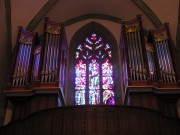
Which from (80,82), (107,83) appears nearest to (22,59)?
(80,82)

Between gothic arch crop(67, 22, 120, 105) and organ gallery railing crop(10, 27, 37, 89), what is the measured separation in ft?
6.90

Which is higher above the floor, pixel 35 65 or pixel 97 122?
pixel 35 65

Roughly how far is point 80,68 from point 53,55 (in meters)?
2.10


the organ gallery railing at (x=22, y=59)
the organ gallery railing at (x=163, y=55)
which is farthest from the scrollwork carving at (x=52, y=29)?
the organ gallery railing at (x=163, y=55)

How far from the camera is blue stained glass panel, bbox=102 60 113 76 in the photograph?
13650 millimetres

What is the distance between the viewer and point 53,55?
12.1m

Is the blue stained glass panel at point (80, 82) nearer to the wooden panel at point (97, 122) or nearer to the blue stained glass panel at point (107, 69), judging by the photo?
the blue stained glass panel at point (107, 69)

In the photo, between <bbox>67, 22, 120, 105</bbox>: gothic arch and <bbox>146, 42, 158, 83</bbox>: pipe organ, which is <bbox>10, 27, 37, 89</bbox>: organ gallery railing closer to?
<bbox>67, 22, 120, 105</bbox>: gothic arch

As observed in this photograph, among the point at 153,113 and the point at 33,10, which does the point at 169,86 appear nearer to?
the point at 153,113

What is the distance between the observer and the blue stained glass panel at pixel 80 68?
44.9 feet

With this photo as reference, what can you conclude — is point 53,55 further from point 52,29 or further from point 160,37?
point 160,37

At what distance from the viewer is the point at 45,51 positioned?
12.1 m

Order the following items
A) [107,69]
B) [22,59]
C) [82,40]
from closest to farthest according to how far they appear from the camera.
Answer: [22,59]
[107,69]
[82,40]

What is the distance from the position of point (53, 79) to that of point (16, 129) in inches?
99.6
